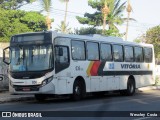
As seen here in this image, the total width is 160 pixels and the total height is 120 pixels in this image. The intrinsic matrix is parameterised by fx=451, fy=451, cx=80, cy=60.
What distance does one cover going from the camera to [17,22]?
170ft

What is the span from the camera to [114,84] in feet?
81.7

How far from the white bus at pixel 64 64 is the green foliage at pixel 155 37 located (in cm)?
4600

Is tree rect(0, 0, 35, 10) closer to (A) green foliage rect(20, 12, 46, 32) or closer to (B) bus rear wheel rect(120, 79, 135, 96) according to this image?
(A) green foliage rect(20, 12, 46, 32)

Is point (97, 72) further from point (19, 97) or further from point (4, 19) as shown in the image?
point (4, 19)

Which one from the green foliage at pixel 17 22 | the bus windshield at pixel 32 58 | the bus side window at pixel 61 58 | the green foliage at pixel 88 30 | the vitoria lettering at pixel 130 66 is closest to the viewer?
the bus windshield at pixel 32 58

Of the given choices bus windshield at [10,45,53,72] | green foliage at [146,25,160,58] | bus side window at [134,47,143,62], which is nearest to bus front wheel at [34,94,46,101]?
bus windshield at [10,45,53,72]

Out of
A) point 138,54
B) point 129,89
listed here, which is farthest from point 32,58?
point 138,54

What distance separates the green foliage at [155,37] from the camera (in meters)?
70.9

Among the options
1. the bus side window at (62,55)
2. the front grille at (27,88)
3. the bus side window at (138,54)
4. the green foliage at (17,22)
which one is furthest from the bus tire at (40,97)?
the green foliage at (17,22)

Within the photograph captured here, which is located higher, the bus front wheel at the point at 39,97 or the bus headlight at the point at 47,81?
the bus headlight at the point at 47,81

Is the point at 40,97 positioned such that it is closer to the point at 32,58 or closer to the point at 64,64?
the point at 64,64

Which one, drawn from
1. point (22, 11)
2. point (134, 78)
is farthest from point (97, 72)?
point (22, 11)

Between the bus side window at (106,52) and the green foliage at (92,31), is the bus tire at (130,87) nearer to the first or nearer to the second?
the bus side window at (106,52)

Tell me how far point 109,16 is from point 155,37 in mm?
14219
